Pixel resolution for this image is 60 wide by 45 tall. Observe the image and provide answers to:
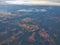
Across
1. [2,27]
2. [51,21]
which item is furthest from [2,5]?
[51,21]

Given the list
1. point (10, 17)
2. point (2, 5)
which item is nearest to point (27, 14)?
point (10, 17)

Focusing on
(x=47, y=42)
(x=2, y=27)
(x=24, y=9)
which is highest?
(x=24, y=9)

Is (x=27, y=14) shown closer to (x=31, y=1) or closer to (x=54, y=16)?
(x=31, y=1)

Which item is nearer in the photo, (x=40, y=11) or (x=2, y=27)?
(x=2, y=27)

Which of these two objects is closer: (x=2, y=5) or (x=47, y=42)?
(x=47, y=42)

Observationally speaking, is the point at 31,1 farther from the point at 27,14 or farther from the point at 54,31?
the point at 54,31

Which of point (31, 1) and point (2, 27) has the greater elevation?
point (31, 1)
